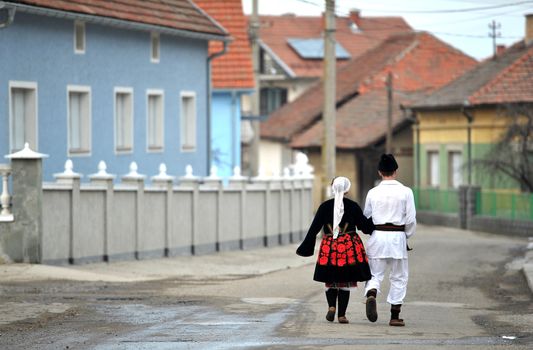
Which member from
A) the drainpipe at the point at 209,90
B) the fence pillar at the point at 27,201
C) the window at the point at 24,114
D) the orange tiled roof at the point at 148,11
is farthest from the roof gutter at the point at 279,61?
the fence pillar at the point at 27,201

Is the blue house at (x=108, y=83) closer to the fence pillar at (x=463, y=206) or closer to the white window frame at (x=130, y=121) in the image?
the white window frame at (x=130, y=121)

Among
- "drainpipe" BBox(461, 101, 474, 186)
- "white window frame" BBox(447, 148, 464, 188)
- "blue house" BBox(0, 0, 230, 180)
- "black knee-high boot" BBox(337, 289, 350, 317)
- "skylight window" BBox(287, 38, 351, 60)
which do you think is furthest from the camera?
"skylight window" BBox(287, 38, 351, 60)

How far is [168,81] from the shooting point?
33500 mm

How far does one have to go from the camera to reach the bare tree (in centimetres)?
4506

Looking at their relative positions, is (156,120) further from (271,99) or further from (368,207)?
(271,99)

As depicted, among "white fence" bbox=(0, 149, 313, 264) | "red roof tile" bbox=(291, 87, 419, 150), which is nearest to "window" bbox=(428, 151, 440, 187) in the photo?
"red roof tile" bbox=(291, 87, 419, 150)

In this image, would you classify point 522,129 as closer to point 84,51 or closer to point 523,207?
point 523,207

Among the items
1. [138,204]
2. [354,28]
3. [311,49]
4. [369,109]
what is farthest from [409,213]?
[354,28]

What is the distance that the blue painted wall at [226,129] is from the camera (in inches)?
1776

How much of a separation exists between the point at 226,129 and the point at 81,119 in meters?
17.7

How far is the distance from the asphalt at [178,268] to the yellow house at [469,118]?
1903cm

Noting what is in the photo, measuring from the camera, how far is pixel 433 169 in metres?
53.7

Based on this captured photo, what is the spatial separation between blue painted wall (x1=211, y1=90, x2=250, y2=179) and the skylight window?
38705mm

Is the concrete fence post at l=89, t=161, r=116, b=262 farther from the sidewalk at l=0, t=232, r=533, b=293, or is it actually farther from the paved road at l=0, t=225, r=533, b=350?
the paved road at l=0, t=225, r=533, b=350
